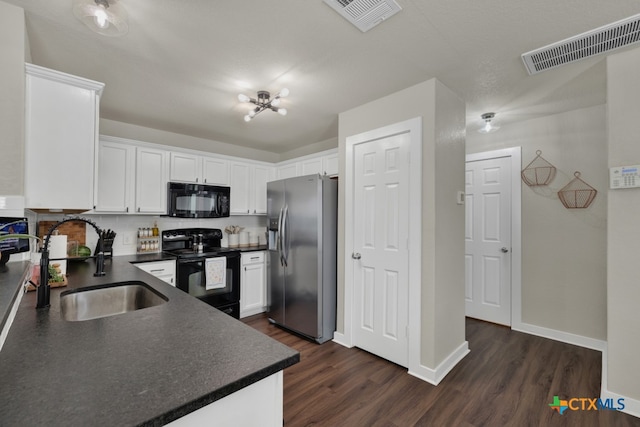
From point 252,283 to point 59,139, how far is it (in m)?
2.47

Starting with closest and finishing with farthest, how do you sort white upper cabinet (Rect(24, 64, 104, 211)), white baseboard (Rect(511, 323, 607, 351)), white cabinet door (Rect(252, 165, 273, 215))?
white upper cabinet (Rect(24, 64, 104, 211)), white baseboard (Rect(511, 323, 607, 351)), white cabinet door (Rect(252, 165, 273, 215))

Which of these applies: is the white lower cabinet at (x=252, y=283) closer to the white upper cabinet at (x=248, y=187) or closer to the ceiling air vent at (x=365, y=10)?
the white upper cabinet at (x=248, y=187)

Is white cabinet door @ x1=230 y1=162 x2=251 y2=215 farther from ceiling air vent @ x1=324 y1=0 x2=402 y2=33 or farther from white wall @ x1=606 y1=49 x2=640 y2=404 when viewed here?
white wall @ x1=606 y1=49 x2=640 y2=404

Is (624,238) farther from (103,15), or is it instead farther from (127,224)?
(127,224)

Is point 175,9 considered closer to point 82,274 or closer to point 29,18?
point 29,18

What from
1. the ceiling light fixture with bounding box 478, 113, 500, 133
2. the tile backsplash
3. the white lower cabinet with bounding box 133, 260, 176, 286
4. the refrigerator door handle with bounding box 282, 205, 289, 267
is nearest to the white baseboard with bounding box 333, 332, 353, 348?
the refrigerator door handle with bounding box 282, 205, 289, 267

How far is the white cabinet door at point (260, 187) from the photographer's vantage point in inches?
165

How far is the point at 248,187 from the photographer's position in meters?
4.11

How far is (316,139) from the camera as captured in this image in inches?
164

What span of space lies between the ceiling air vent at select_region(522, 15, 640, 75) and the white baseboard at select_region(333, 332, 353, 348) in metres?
2.83

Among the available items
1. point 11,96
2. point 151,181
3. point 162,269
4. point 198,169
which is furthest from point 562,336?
point 11,96

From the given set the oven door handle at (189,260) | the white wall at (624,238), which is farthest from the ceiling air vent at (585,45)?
the oven door handle at (189,260)

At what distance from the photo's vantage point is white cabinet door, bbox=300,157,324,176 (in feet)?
12.1

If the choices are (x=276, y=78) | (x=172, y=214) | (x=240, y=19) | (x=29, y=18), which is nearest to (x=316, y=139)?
(x=276, y=78)
